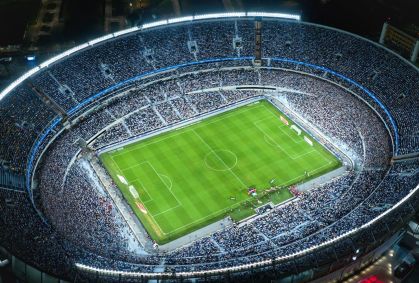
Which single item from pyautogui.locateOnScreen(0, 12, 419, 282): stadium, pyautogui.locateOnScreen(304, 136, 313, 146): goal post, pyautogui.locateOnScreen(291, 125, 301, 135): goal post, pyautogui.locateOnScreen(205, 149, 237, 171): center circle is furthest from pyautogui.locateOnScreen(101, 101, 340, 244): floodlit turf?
pyautogui.locateOnScreen(304, 136, 313, 146): goal post

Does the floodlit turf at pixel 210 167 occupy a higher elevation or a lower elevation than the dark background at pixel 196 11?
lower

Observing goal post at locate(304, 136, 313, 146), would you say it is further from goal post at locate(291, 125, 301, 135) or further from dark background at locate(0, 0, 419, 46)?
dark background at locate(0, 0, 419, 46)

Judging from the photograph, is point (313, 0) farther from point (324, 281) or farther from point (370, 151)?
point (324, 281)

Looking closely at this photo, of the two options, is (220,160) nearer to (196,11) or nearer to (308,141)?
(308,141)

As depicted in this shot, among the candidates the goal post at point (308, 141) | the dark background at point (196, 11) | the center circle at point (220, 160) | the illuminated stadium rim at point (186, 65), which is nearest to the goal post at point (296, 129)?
the goal post at point (308, 141)

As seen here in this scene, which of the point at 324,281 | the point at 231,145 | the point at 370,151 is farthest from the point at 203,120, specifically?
the point at 324,281

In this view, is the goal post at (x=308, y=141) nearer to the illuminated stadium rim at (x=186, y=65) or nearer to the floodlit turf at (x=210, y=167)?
the floodlit turf at (x=210, y=167)

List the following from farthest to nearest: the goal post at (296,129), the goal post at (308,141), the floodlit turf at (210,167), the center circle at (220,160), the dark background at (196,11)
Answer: the dark background at (196,11)
the goal post at (296,129)
the goal post at (308,141)
the center circle at (220,160)
the floodlit turf at (210,167)
